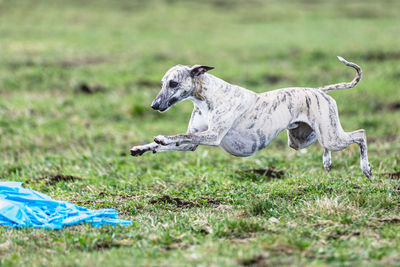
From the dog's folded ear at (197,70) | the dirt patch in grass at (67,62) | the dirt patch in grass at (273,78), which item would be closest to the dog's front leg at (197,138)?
the dog's folded ear at (197,70)

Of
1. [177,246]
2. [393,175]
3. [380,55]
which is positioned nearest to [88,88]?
[393,175]

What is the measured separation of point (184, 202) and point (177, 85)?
6.03 ft

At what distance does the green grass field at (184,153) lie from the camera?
18.9 feet

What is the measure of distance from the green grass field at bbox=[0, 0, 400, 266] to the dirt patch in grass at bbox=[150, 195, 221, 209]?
0.09 feet

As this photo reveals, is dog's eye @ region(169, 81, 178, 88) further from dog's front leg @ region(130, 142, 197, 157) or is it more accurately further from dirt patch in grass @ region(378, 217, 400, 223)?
dirt patch in grass @ region(378, 217, 400, 223)

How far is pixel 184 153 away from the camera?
11.9 meters

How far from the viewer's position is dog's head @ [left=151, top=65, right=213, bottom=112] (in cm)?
670

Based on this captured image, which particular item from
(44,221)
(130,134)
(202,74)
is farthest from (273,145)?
(44,221)

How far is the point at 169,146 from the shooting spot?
22.7ft

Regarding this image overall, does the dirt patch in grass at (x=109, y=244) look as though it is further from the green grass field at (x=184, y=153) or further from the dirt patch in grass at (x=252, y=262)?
the dirt patch in grass at (x=252, y=262)

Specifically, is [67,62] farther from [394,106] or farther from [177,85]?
[177,85]

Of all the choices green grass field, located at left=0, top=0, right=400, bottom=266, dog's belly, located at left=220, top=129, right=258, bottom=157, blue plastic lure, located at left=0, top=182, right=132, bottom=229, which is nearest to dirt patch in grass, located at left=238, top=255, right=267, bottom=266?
green grass field, located at left=0, top=0, right=400, bottom=266

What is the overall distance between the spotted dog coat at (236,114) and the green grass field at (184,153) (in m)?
0.85

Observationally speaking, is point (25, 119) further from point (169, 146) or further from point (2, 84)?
point (169, 146)
